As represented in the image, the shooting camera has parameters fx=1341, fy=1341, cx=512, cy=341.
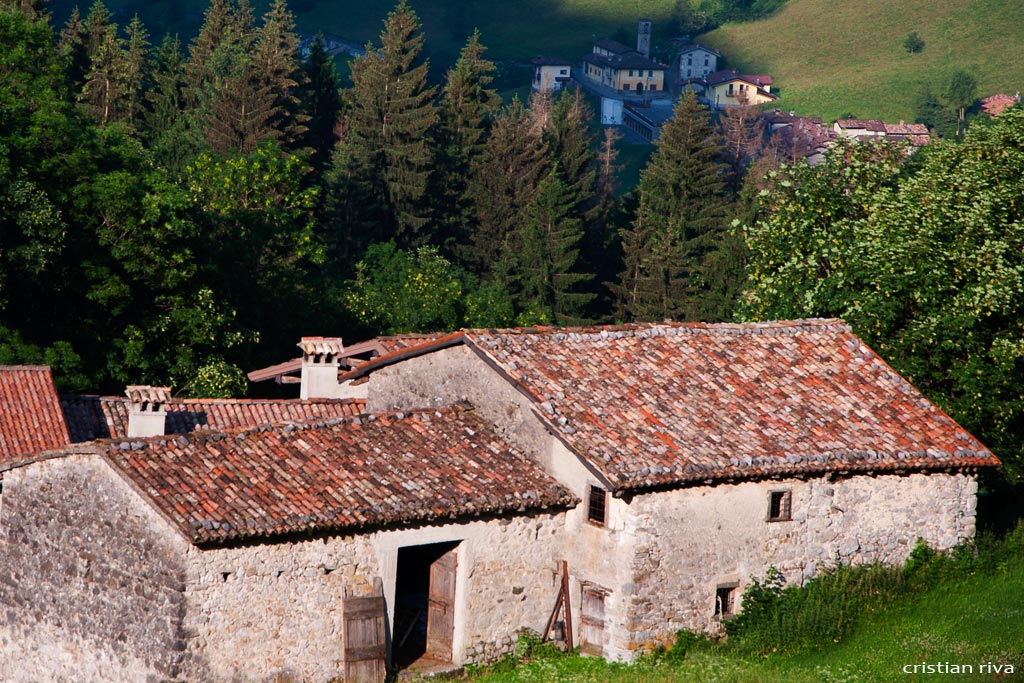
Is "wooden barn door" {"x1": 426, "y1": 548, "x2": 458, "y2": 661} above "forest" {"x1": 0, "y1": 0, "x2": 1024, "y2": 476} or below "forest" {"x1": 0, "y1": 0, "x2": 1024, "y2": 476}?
below

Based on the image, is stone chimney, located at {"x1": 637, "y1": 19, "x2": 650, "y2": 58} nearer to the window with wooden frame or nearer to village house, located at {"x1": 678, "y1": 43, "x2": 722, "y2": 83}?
village house, located at {"x1": 678, "y1": 43, "x2": 722, "y2": 83}

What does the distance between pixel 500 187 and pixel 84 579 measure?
59980mm

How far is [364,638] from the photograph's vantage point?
1934 centimetres

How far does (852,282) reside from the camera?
29.7 metres

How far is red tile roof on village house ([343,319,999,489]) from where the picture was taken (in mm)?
20672

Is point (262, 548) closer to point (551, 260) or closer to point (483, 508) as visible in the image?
point (483, 508)

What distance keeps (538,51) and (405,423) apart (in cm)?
16927

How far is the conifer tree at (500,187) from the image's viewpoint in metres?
77.2

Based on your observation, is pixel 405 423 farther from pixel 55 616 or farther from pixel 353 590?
pixel 55 616

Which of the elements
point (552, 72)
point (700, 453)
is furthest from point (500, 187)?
point (552, 72)

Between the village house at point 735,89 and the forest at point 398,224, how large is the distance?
216 ft

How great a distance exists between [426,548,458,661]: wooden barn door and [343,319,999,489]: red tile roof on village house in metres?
2.68

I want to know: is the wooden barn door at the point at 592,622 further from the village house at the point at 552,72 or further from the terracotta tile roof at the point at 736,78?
the terracotta tile roof at the point at 736,78

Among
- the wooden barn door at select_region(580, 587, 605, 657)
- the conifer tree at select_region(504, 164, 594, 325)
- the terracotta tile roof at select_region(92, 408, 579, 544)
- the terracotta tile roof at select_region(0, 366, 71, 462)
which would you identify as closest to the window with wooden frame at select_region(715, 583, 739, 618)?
the wooden barn door at select_region(580, 587, 605, 657)
